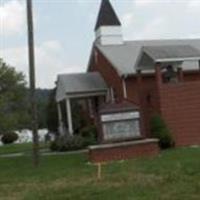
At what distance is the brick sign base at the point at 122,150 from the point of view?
22500mm

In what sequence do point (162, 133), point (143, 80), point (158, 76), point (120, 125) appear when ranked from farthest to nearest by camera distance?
1. point (143, 80)
2. point (158, 76)
3. point (162, 133)
4. point (120, 125)

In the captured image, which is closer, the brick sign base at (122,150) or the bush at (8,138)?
the brick sign base at (122,150)

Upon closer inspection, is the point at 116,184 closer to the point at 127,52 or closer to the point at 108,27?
the point at 127,52

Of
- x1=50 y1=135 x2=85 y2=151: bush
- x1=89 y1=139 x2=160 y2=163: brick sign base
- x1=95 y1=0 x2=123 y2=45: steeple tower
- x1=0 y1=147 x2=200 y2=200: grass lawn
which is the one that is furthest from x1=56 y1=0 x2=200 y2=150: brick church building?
x1=0 y1=147 x2=200 y2=200: grass lawn

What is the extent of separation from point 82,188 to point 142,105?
16529 millimetres

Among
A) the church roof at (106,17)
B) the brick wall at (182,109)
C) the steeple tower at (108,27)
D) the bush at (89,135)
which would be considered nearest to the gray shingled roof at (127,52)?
the steeple tower at (108,27)

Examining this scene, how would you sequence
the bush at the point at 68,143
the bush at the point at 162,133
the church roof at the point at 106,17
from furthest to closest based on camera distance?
1. the church roof at the point at 106,17
2. the bush at the point at 68,143
3. the bush at the point at 162,133

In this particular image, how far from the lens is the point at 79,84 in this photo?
3900 cm

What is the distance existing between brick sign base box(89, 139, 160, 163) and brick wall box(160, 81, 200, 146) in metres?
5.38

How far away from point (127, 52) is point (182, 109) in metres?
11.0

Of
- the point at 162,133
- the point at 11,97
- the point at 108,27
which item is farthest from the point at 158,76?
the point at 11,97

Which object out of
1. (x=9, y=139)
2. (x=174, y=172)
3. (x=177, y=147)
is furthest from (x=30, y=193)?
(x=9, y=139)

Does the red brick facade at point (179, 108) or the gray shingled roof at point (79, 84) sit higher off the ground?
the gray shingled roof at point (79, 84)

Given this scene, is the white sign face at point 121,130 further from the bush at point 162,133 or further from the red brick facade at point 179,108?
the red brick facade at point 179,108
